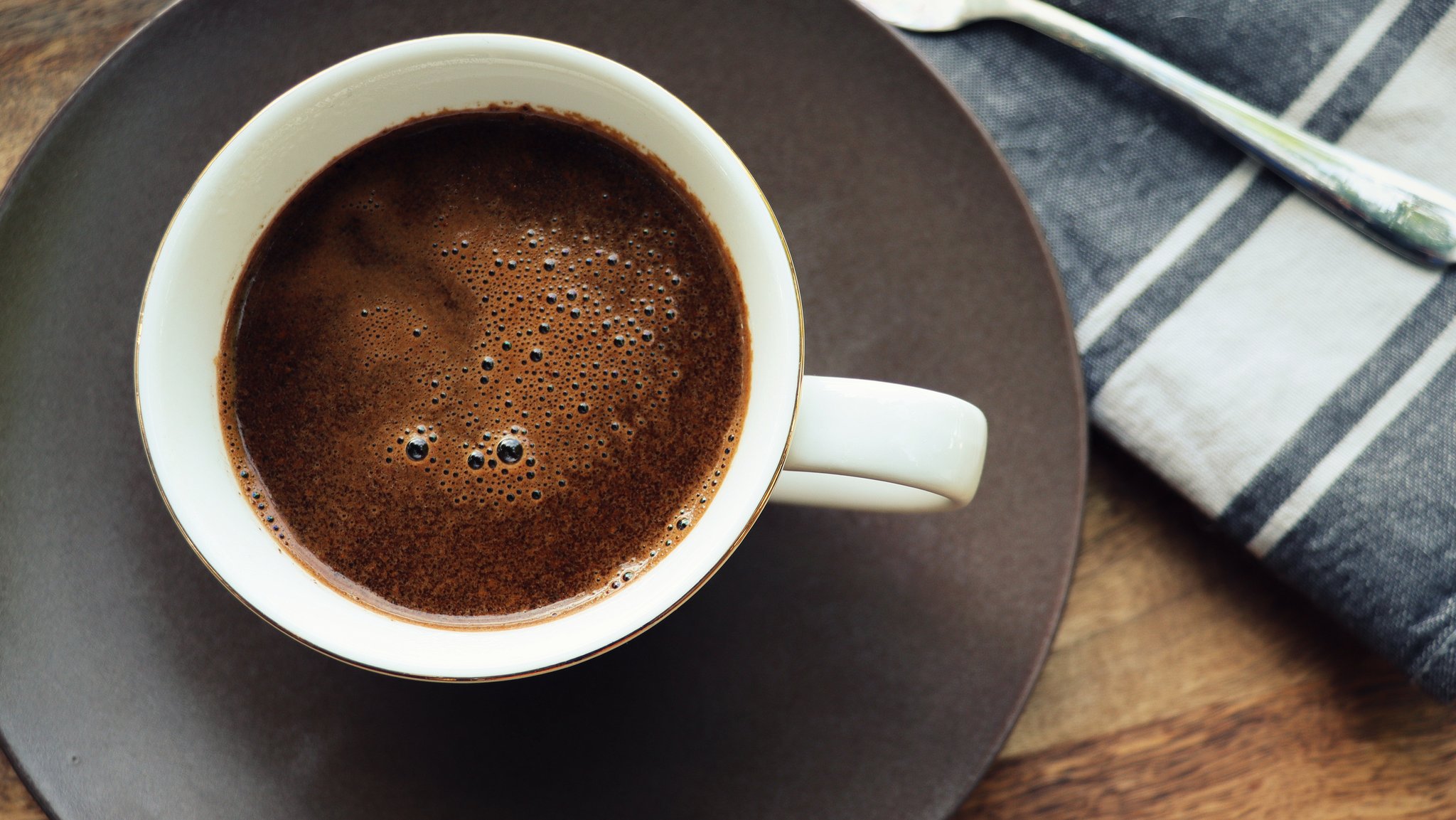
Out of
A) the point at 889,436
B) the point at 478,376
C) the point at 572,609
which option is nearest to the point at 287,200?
the point at 478,376

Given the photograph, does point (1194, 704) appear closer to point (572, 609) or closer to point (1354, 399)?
point (1354, 399)

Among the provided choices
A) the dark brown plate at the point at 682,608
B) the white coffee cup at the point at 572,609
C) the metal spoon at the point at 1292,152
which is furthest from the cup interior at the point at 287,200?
the metal spoon at the point at 1292,152

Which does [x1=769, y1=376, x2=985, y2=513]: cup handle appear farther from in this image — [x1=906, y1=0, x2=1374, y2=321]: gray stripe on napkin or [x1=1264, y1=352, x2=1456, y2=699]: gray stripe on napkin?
[x1=1264, y1=352, x2=1456, y2=699]: gray stripe on napkin

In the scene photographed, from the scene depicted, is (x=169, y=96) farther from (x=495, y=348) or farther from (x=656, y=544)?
(x=656, y=544)

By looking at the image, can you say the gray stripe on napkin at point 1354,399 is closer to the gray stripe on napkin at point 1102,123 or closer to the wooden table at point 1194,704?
the wooden table at point 1194,704

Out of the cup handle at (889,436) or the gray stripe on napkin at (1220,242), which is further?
the gray stripe on napkin at (1220,242)

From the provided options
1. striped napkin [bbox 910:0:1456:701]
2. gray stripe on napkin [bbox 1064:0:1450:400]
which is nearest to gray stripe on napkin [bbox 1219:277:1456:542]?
striped napkin [bbox 910:0:1456:701]

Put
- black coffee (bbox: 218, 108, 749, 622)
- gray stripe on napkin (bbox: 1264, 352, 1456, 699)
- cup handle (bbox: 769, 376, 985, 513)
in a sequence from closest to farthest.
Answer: cup handle (bbox: 769, 376, 985, 513)
black coffee (bbox: 218, 108, 749, 622)
gray stripe on napkin (bbox: 1264, 352, 1456, 699)
